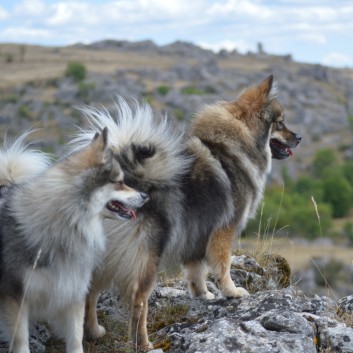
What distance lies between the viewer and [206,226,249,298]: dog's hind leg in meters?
7.64

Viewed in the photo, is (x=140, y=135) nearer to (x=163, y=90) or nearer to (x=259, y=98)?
(x=259, y=98)

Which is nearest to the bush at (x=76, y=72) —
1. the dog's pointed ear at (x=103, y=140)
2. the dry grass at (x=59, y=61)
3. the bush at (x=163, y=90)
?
the dry grass at (x=59, y=61)

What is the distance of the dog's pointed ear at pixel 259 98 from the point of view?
26.7ft

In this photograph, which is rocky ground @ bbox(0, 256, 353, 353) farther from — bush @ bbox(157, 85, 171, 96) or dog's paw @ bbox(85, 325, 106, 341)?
bush @ bbox(157, 85, 171, 96)

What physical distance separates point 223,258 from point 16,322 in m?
2.45

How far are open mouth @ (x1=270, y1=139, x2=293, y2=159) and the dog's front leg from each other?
3.16 m

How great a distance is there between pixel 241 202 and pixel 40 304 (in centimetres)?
256

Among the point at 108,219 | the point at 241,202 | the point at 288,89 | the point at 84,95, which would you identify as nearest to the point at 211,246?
the point at 241,202

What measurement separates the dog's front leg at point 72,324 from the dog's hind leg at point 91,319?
0.62 m

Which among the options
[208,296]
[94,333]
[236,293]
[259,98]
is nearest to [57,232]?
[94,333]

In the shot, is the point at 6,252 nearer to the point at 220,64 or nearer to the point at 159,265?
the point at 159,265

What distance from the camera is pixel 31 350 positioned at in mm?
6785

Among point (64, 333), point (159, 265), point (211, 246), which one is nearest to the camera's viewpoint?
point (64, 333)

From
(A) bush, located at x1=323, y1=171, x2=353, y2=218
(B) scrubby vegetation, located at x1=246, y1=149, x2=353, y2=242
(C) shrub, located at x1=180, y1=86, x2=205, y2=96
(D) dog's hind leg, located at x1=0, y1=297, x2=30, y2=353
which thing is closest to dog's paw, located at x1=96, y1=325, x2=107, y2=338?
(D) dog's hind leg, located at x1=0, y1=297, x2=30, y2=353
